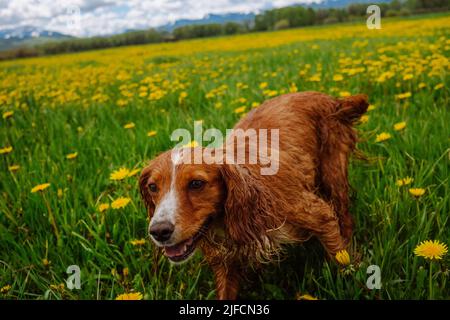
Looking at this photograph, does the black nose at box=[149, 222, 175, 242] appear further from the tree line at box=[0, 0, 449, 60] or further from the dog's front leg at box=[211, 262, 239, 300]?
the tree line at box=[0, 0, 449, 60]

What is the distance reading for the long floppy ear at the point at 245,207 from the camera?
6.32 feet

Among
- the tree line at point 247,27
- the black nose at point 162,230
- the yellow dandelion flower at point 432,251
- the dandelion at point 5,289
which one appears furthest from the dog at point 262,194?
the tree line at point 247,27

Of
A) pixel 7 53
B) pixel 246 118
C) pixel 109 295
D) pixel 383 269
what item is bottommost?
→ pixel 109 295

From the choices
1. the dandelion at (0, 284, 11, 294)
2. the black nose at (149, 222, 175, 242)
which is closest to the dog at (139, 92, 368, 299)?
the black nose at (149, 222, 175, 242)

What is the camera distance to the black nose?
1.66 meters

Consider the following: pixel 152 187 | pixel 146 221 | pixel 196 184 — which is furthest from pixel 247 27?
pixel 196 184

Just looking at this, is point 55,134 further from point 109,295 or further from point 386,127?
point 386,127

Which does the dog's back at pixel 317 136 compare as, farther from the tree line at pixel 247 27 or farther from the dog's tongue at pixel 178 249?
the tree line at pixel 247 27

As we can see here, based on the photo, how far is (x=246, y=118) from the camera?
9.88 ft

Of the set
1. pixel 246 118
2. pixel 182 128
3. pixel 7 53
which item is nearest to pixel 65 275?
pixel 246 118

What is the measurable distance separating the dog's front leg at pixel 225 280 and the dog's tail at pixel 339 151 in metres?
0.83
